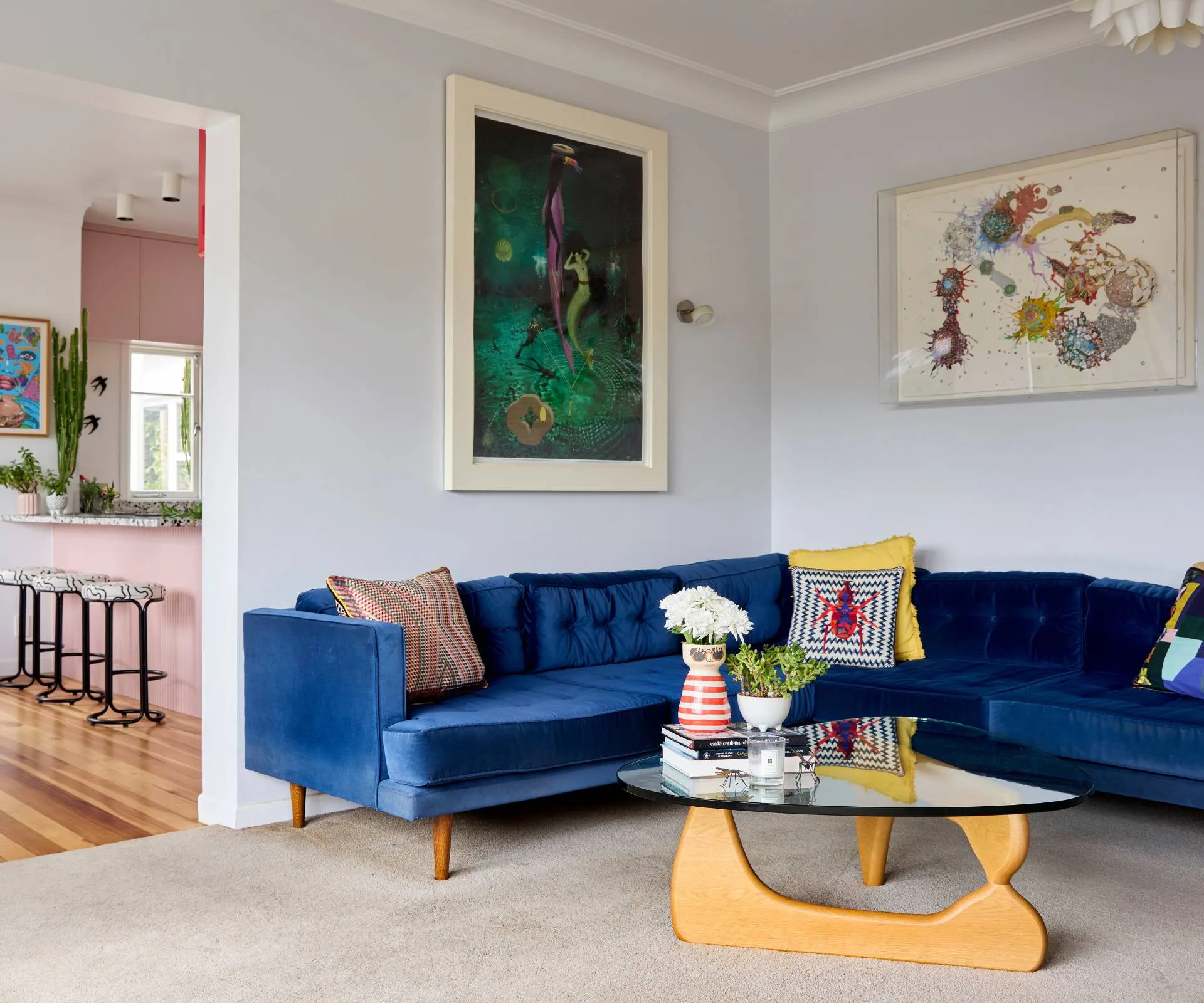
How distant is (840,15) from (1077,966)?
135 inches

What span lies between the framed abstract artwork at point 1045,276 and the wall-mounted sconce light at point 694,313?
0.75 metres

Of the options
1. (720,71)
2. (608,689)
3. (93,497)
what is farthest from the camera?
(93,497)

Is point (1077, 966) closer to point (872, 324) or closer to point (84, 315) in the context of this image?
point (872, 324)

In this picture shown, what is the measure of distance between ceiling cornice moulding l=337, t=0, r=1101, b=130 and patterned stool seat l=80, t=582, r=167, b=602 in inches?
113

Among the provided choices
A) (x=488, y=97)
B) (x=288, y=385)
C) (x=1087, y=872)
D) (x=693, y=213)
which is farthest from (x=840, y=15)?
(x=1087, y=872)

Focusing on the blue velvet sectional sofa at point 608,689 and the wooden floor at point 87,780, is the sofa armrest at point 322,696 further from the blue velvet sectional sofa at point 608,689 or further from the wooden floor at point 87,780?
the wooden floor at point 87,780

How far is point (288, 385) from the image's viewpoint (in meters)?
3.87

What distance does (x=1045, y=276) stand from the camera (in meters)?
4.59

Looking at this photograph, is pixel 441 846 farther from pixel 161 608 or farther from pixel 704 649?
pixel 161 608

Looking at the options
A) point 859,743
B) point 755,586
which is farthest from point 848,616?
point 859,743

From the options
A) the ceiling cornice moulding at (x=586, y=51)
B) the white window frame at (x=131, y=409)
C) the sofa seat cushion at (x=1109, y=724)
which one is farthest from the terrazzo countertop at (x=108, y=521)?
the sofa seat cushion at (x=1109, y=724)

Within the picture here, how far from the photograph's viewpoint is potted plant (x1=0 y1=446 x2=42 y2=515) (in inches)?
269

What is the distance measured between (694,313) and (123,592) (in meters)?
2.92

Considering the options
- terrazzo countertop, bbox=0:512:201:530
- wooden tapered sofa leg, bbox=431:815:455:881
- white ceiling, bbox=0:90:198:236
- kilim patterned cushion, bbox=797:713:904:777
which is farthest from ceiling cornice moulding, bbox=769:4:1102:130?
wooden tapered sofa leg, bbox=431:815:455:881
